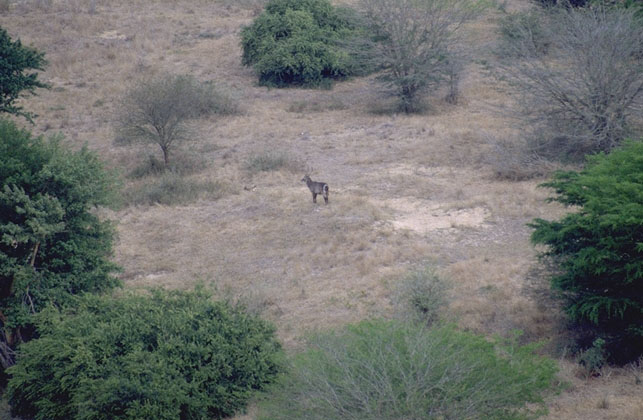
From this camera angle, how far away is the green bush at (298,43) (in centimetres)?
2722

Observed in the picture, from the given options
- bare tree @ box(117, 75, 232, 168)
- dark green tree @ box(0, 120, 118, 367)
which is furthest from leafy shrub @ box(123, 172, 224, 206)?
dark green tree @ box(0, 120, 118, 367)

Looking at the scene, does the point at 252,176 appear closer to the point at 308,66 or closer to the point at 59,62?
the point at 308,66

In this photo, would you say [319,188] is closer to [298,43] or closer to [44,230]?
[44,230]

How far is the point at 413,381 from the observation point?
592 cm

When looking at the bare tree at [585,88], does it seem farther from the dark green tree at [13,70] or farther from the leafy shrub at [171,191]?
the dark green tree at [13,70]

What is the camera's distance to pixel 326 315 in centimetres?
1133

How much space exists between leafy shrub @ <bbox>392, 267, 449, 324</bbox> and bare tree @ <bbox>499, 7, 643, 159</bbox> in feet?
24.7

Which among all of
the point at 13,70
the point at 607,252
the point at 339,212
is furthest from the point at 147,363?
the point at 13,70

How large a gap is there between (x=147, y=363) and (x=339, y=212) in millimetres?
7849

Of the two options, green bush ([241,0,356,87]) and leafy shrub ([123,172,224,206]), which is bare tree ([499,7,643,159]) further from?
green bush ([241,0,356,87])

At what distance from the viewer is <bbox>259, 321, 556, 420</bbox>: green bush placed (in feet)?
19.1

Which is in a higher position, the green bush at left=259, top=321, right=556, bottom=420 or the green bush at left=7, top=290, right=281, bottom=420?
the green bush at left=259, top=321, right=556, bottom=420

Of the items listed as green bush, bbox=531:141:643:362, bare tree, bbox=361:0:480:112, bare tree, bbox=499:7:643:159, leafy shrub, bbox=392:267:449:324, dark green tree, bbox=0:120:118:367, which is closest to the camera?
green bush, bbox=531:141:643:362

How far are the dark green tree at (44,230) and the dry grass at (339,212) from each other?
1.92 m
